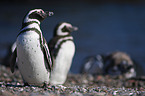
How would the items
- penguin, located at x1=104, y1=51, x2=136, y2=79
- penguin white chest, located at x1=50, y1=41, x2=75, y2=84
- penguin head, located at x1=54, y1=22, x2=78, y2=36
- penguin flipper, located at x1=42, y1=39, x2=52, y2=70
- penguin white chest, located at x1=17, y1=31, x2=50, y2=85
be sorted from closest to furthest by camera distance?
penguin white chest, located at x1=17, y1=31, x2=50, y2=85, penguin flipper, located at x1=42, y1=39, x2=52, y2=70, penguin white chest, located at x1=50, y1=41, x2=75, y2=84, penguin head, located at x1=54, y1=22, x2=78, y2=36, penguin, located at x1=104, y1=51, x2=136, y2=79

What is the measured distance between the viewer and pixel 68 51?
4.22 m

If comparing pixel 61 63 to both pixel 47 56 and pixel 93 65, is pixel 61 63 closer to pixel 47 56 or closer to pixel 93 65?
pixel 47 56

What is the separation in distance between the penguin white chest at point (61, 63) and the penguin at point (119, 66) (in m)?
3.79

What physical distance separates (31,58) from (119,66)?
5.80 meters

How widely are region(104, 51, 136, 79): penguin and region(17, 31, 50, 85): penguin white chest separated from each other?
5.01 metres

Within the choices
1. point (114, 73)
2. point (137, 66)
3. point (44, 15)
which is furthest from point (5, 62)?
point (44, 15)

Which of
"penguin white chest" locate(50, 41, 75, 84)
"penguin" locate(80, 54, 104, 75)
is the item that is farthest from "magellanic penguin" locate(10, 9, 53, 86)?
"penguin" locate(80, 54, 104, 75)

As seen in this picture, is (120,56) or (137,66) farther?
(137,66)

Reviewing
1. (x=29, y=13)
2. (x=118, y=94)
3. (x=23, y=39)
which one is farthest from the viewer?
(x=29, y=13)

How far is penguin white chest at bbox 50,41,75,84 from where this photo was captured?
410 centimetres

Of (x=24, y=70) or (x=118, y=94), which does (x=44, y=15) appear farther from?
(x=118, y=94)

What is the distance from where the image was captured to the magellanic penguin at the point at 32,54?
2877mm

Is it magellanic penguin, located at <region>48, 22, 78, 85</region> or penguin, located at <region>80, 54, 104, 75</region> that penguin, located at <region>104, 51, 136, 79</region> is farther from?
magellanic penguin, located at <region>48, 22, 78, 85</region>

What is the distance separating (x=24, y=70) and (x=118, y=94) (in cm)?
119
